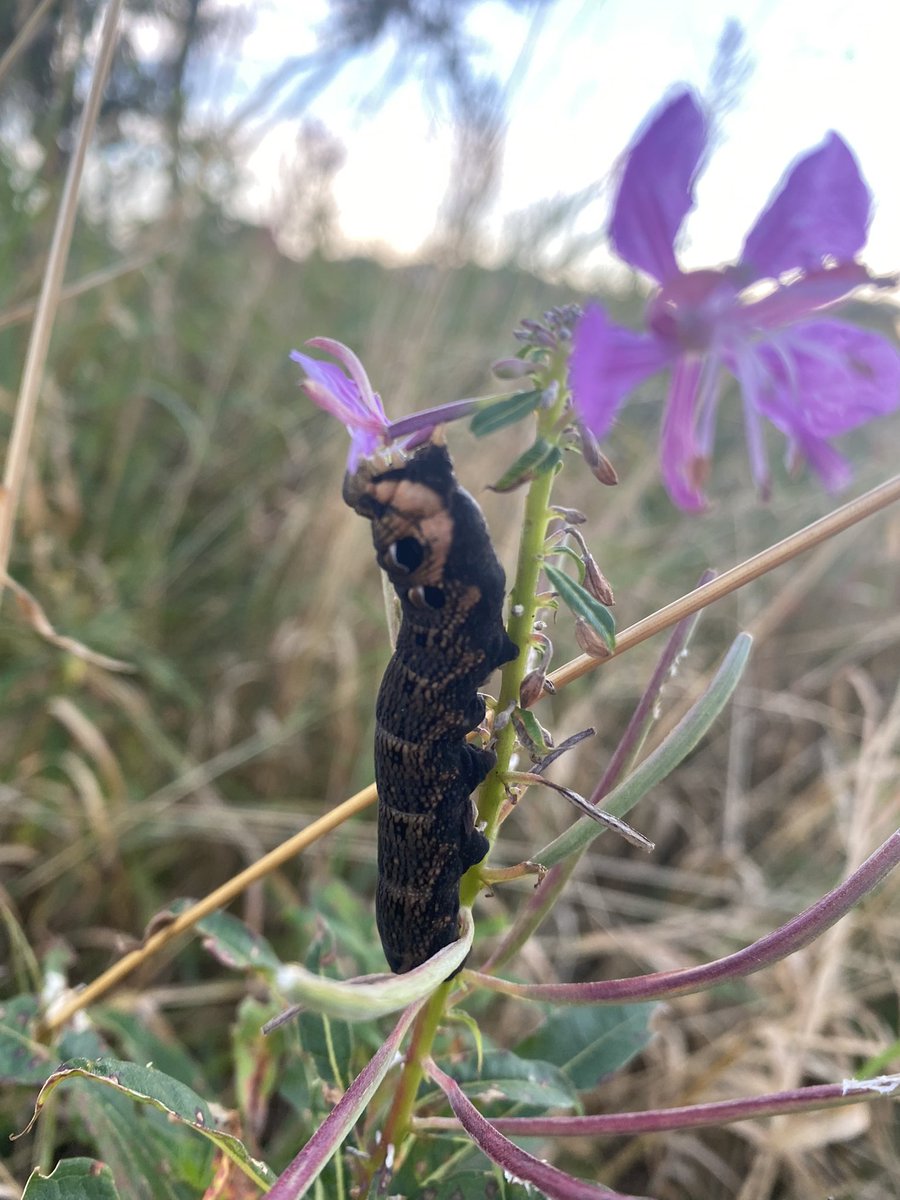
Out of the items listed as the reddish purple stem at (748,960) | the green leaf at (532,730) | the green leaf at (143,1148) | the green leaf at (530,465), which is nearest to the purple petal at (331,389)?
the green leaf at (530,465)

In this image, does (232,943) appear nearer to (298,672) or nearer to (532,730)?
(532,730)

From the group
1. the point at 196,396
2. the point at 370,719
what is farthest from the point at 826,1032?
the point at 196,396

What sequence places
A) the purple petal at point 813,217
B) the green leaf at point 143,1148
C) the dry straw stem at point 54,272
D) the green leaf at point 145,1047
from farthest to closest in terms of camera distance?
the green leaf at point 145,1047, the dry straw stem at point 54,272, the green leaf at point 143,1148, the purple petal at point 813,217

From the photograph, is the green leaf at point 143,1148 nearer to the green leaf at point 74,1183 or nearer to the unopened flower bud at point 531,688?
the green leaf at point 74,1183

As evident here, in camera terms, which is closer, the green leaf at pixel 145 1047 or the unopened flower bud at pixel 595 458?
the unopened flower bud at pixel 595 458

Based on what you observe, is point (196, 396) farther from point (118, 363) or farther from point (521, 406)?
point (521, 406)

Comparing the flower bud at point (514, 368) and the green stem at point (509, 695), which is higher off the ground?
the flower bud at point (514, 368)
